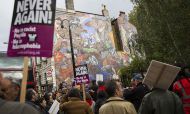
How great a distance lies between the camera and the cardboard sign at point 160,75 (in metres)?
5.75

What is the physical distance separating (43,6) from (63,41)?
39.3 m

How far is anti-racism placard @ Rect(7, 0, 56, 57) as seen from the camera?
15.6 ft

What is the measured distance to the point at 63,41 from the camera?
44.1 m

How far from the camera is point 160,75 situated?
578cm

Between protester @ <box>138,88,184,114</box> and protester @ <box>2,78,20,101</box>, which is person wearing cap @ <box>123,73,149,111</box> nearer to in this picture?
protester @ <box>138,88,184,114</box>

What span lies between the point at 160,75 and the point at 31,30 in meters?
2.05

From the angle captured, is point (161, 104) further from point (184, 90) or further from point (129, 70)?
point (129, 70)

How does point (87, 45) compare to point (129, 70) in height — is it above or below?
above

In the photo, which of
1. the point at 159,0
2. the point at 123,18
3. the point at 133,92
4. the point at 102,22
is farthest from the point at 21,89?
the point at 123,18

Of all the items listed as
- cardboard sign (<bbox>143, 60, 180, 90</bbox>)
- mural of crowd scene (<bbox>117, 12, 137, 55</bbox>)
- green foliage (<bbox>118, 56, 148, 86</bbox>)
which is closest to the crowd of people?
cardboard sign (<bbox>143, 60, 180, 90</bbox>)

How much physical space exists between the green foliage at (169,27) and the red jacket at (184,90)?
1590 cm

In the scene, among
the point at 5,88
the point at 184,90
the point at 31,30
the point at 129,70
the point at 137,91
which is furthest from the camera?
the point at 129,70

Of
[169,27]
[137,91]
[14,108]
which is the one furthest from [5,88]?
[169,27]

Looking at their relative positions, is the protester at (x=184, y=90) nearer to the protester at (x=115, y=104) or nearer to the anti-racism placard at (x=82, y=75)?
the protester at (x=115, y=104)
